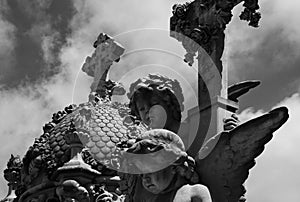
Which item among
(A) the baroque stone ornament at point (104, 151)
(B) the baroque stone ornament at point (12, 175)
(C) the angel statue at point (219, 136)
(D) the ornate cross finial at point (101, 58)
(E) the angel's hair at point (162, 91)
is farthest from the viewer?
(B) the baroque stone ornament at point (12, 175)

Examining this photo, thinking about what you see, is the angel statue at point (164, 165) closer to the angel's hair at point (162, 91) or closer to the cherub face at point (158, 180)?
the cherub face at point (158, 180)

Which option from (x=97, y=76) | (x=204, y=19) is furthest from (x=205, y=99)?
(x=97, y=76)

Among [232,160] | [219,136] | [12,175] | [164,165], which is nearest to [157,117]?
[164,165]

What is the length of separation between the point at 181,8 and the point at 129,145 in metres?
2.19

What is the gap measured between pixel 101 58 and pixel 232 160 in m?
14.5

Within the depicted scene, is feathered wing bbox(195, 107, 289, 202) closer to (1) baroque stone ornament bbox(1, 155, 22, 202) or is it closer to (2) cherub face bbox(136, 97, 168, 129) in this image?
(2) cherub face bbox(136, 97, 168, 129)

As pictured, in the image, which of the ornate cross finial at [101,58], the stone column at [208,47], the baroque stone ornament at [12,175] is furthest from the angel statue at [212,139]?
the baroque stone ornament at [12,175]

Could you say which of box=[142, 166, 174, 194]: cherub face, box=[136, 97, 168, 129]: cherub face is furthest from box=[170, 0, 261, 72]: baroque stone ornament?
box=[142, 166, 174, 194]: cherub face

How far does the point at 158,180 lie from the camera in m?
6.20

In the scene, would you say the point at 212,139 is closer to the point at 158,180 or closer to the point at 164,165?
the point at 164,165

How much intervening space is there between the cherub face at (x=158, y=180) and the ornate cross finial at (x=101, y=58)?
42.8 feet

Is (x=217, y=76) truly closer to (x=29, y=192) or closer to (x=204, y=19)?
(x=204, y=19)

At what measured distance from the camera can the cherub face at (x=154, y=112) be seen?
6.75m

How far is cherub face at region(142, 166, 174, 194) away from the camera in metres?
6.17
